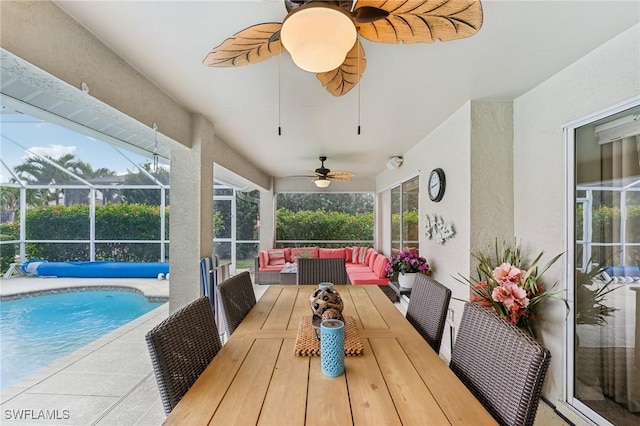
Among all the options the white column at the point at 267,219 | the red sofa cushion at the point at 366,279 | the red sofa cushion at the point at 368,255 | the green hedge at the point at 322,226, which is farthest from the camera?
the green hedge at the point at 322,226

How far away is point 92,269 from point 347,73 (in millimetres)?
8195

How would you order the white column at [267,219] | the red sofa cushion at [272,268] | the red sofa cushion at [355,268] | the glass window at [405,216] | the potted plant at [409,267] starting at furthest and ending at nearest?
the white column at [267,219], the red sofa cushion at [272,268], the red sofa cushion at [355,268], the glass window at [405,216], the potted plant at [409,267]

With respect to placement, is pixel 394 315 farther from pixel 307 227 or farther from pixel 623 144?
pixel 307 227

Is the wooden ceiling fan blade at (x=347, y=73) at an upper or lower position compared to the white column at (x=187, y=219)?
upper

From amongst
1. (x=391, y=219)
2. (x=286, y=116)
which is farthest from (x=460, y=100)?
(x=391, y=219)

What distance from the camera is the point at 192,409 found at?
0.87 m

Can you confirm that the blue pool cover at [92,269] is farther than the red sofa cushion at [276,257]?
Yes

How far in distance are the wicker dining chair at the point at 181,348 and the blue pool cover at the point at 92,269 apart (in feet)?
21.1

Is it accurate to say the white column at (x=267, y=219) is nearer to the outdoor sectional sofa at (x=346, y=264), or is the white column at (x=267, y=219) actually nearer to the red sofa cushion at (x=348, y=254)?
the outdoor sectional sofa at (x=346, y=264)

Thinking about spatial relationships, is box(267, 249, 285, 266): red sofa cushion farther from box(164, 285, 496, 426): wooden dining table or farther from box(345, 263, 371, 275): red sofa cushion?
box(164, 285, 496, 426): wooden dining table

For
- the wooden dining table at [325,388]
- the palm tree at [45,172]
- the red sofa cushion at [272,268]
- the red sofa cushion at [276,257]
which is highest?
the palm tree at [45,172]

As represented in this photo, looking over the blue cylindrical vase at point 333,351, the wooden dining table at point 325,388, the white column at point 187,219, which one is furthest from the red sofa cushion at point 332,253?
the blue cylindrical vase at point 333,351

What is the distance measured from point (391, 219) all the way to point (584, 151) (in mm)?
4253

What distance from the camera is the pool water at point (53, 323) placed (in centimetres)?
306
